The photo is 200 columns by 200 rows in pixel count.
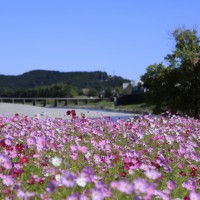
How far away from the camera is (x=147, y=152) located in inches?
304

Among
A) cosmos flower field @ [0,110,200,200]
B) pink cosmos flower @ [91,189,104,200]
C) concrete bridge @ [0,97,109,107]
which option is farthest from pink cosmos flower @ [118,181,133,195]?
concrete bridge @ [0,97,109,107]

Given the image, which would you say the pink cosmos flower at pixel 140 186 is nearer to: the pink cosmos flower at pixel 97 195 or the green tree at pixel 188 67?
the pink cosmos flower at pixel 97 195

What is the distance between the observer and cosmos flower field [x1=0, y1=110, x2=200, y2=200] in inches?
135

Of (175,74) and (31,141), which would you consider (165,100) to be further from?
(31,141)

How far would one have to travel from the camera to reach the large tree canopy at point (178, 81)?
29.6 metres


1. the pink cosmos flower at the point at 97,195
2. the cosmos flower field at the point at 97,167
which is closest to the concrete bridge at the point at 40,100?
the cosmos flower field at the point at 97,167

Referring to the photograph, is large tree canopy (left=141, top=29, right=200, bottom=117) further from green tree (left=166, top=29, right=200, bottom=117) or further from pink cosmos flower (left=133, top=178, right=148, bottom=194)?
pink cosmos flower (left=133, top=178, right=148, bottom=194)

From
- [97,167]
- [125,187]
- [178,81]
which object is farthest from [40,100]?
[125,187]

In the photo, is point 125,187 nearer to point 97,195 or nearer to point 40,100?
point 97,195

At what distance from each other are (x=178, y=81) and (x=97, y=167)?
2481 cm

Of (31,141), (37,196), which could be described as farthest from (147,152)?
(37,196)

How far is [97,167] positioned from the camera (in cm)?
589

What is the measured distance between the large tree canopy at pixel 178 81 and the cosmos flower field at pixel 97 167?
16.2 m

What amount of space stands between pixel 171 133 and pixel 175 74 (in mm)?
19413
